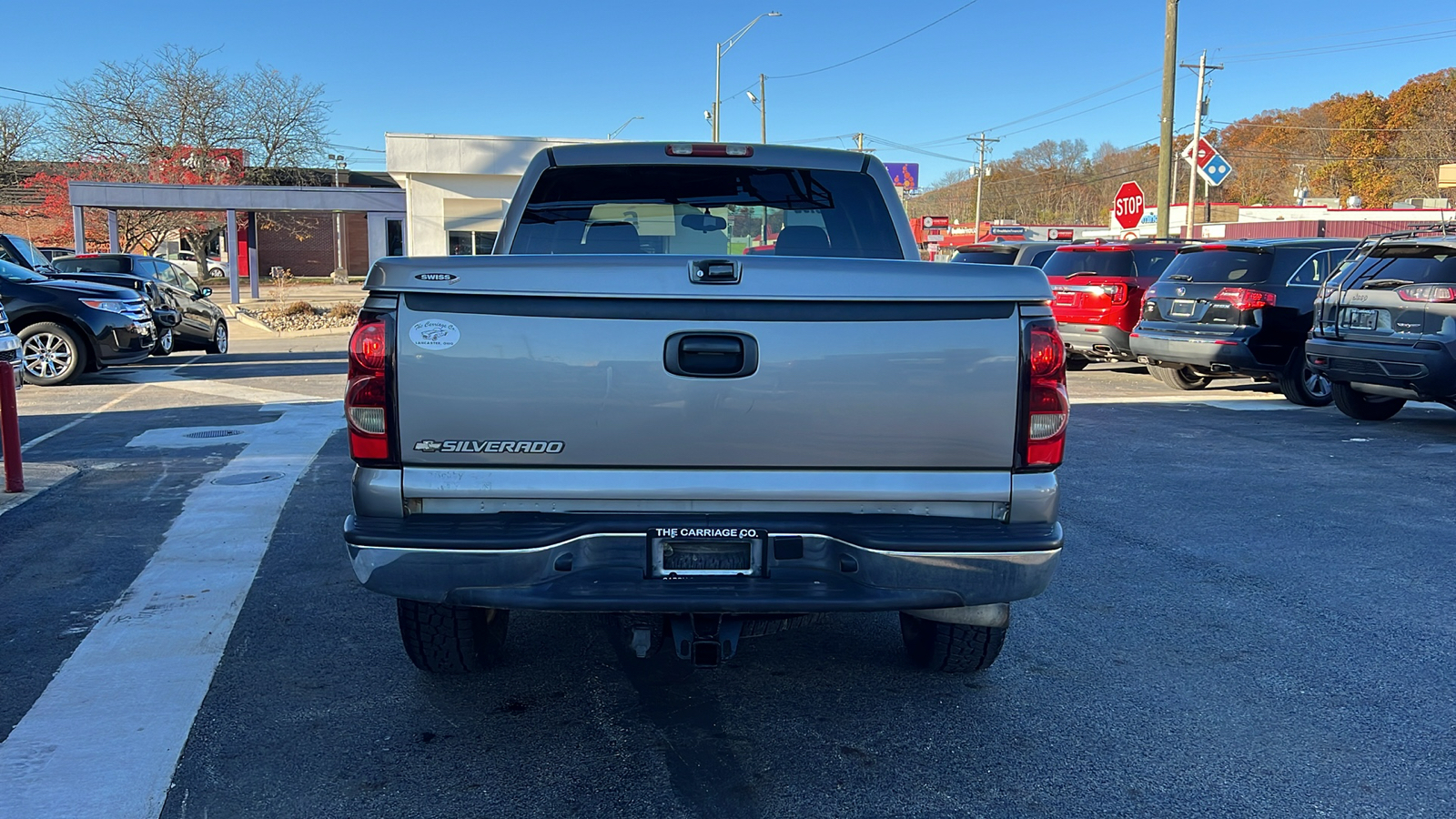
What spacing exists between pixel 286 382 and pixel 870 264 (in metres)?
12.1

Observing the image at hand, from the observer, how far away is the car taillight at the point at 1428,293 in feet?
30.8

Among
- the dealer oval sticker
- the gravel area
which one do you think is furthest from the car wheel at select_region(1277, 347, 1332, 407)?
the gravel area

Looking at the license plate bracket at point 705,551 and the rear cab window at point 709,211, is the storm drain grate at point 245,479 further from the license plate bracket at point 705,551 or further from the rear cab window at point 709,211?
the license plate bracket at point 705,551

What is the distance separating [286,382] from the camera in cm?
1405

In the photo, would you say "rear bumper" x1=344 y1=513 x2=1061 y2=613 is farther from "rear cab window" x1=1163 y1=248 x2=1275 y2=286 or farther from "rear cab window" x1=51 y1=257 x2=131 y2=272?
"rear cab window" x1=51 y1=257 x2=131 y2=272

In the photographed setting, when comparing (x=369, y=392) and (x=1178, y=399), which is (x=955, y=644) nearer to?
(x=369, y=392)

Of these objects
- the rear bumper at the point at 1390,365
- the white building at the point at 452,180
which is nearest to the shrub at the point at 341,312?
the white building at the point at 452,180

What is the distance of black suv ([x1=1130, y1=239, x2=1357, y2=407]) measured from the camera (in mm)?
11867

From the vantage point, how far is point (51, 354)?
521 inches

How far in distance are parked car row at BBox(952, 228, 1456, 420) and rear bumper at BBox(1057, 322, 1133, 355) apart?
0.01 m

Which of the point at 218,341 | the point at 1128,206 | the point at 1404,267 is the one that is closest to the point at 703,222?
the point at 1404,267

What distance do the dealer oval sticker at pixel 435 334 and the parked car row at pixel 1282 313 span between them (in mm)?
4978

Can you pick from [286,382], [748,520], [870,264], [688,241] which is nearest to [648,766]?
[748,520]

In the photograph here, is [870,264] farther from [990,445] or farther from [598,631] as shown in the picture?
[598,631]
